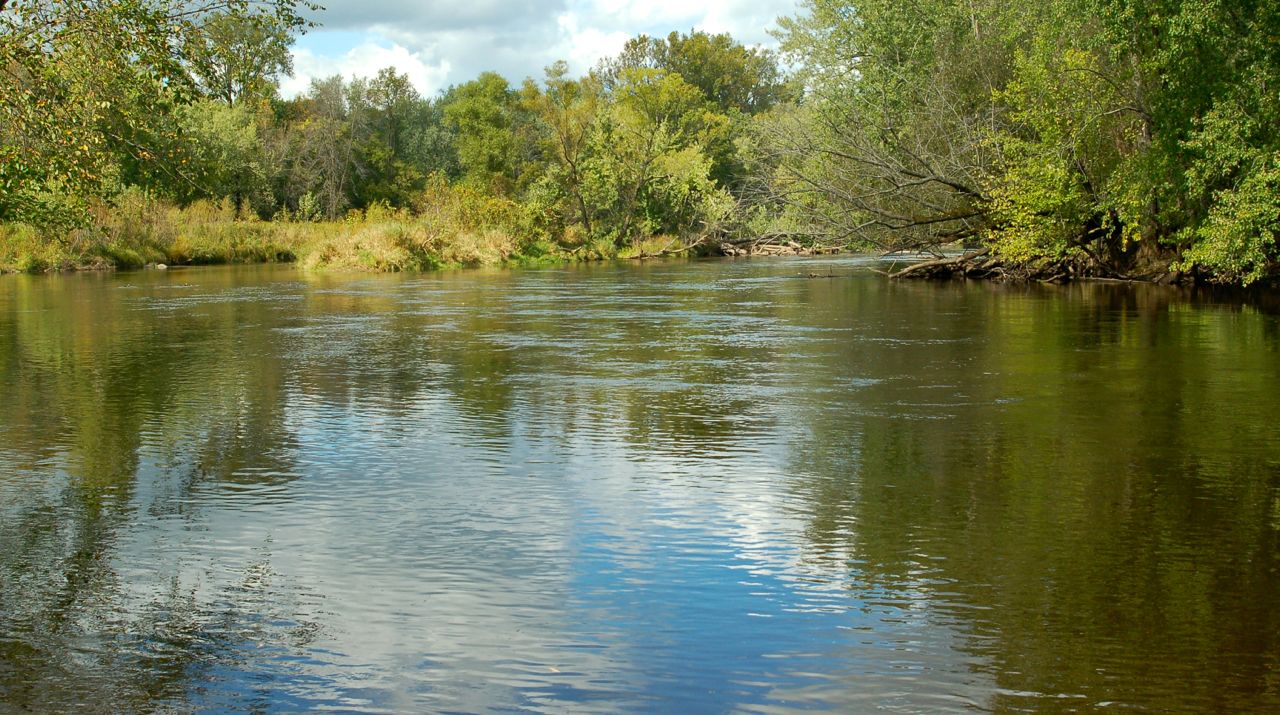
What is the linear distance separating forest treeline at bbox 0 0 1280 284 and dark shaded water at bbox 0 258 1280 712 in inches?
151

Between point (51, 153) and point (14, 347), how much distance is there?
532cm

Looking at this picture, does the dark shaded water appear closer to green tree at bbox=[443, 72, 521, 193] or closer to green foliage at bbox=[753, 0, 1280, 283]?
green foliage at bbox=[753, 0, 1280, 283]

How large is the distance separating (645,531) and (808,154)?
90.6 ft

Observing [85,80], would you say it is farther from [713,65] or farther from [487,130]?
[713,65]

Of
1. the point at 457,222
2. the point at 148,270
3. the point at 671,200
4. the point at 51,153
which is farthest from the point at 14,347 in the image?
the point at 671,200

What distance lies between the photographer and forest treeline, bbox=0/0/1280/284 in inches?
605

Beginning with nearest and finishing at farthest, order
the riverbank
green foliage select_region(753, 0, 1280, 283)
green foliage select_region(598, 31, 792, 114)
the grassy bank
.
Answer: green foliage select_region(753, 0, 1280, 283) < the riverbank < the grassy bank < green foliage select_region(598, 31, 792, 114)

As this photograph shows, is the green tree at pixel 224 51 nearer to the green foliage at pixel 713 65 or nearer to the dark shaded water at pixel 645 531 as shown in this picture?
the dark shaded water at pixel 645 531

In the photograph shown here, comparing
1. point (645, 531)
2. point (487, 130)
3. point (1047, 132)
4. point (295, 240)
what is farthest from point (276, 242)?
point (645, 531)

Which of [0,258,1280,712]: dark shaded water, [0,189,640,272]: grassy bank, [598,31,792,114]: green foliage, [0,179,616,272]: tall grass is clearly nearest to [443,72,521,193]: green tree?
[0,179,616,272]: tall grass

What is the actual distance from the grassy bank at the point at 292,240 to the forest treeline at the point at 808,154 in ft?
0.43

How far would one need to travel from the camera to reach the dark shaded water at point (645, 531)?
205 inches

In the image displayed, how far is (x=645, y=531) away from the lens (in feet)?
24.9

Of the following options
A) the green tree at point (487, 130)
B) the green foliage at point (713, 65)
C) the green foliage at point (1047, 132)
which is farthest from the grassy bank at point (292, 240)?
the green foliage at point (713, 65)
